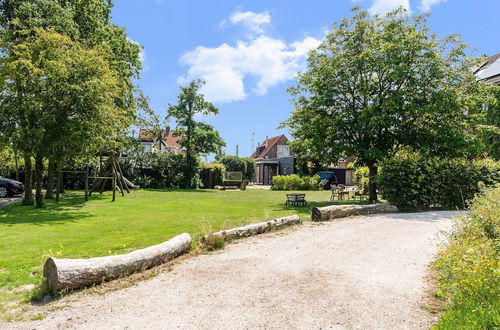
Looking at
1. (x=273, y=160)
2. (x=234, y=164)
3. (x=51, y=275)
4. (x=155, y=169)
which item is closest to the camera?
(x=51, y=275)

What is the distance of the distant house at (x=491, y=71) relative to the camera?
25625mm

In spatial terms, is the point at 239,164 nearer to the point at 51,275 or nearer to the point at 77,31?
the point at 77,31

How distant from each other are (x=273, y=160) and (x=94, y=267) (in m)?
44.4

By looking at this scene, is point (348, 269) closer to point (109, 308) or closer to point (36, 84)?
point (109, 308)

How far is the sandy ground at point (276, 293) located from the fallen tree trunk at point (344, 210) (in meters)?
3.76

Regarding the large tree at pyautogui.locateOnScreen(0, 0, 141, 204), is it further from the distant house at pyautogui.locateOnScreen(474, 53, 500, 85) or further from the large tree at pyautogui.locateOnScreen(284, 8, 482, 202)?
the distant house at pyautogui.locateOnScreen(474, 53, 500, 85)

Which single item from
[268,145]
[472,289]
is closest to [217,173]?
[268,145]

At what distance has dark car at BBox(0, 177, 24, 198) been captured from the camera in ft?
62.3

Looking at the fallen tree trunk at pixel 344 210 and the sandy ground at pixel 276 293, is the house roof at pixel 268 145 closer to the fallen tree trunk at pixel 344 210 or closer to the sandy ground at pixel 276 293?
the fallen tree trunk at pixel 344 210

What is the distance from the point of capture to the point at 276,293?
16.4 feet

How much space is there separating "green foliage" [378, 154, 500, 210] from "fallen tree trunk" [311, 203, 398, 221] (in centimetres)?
63

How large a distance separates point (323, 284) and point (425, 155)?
13134 millimetres

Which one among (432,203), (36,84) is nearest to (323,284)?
(432,203)

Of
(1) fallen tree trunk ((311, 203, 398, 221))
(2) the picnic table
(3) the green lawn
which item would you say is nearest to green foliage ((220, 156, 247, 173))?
(2) the picnic table
